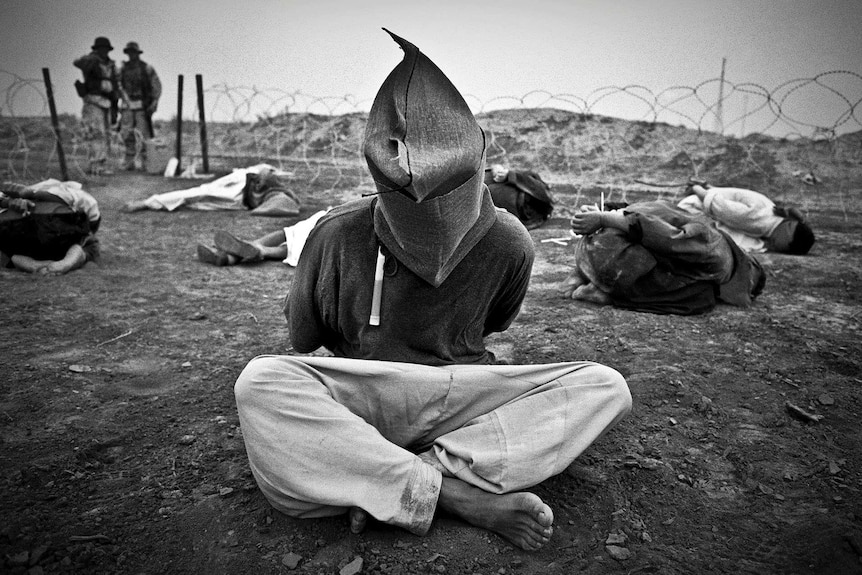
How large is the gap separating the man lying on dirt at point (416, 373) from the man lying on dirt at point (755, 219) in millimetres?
4302

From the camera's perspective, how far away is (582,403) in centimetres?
199

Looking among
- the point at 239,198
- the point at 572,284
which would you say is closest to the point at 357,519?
the point at 572,284

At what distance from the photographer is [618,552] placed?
1.85m

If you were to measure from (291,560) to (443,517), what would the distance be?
47cm

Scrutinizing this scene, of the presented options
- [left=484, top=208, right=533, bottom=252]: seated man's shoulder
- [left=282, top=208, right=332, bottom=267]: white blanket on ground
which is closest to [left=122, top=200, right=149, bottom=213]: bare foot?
[left=282, top=208, right=332, bottom=267]: white blanket on ground

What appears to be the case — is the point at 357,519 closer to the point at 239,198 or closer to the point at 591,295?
the point at 591,295

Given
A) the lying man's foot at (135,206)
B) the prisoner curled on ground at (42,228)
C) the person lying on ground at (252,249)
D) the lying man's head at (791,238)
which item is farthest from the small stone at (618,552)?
the lying man's foot at (135,206)

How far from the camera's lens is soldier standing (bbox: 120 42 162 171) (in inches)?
430

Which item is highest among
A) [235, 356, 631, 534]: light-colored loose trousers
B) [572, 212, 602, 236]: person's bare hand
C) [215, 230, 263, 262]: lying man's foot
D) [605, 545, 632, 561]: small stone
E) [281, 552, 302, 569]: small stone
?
[572, 212, 602, 236]: person's bare hand

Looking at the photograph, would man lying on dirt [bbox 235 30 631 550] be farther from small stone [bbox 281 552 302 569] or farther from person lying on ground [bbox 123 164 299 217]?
person lying on ground [bbox 123 164 299 217]

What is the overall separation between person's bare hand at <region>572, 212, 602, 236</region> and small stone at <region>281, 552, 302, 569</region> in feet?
9.38

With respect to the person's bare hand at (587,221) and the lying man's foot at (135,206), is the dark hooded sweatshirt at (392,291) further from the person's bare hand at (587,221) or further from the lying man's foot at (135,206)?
the lying man's foot at (135,206)

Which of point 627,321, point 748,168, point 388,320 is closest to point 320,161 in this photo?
point 748,168

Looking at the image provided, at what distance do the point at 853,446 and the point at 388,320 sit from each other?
74.0 inches
